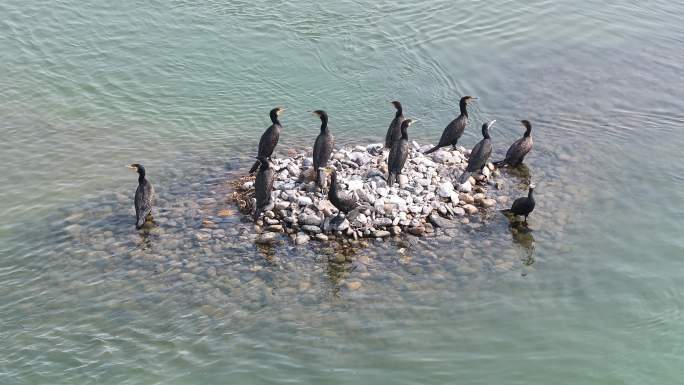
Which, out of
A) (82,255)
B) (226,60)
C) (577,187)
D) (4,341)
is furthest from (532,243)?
(226,60)

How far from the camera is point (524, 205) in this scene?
1619 cm

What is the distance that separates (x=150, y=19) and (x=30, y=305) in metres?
14.3

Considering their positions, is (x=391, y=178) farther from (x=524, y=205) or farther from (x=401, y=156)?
(x=524, y=205)

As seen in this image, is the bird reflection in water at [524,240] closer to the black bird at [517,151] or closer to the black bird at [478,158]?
the black bird at [478,158]

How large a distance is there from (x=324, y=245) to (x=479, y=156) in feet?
15.4

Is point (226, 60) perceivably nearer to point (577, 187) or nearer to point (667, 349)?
point (577, 187)

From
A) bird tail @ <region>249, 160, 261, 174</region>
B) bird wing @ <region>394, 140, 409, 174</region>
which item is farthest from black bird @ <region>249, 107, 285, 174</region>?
bird wing @ <region>394, 140, 409, 174</region>

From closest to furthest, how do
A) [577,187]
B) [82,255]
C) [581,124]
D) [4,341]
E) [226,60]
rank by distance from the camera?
1. [4,341]
2. [82,255]
3. [577,187]
4. [581,124]
5. [226,60]

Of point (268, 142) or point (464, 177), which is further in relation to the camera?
point (268, 142)

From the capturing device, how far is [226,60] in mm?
23844

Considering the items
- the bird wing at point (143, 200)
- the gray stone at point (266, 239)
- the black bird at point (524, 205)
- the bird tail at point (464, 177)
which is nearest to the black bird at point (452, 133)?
the bird tail at point (464, 177)

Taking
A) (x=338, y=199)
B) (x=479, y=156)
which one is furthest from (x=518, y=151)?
(x=338, y=199)

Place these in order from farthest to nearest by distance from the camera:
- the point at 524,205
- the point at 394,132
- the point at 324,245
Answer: the point at 394,132 → the point at 524,205 → the point at 324,245

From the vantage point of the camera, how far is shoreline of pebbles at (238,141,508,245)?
15547mm
